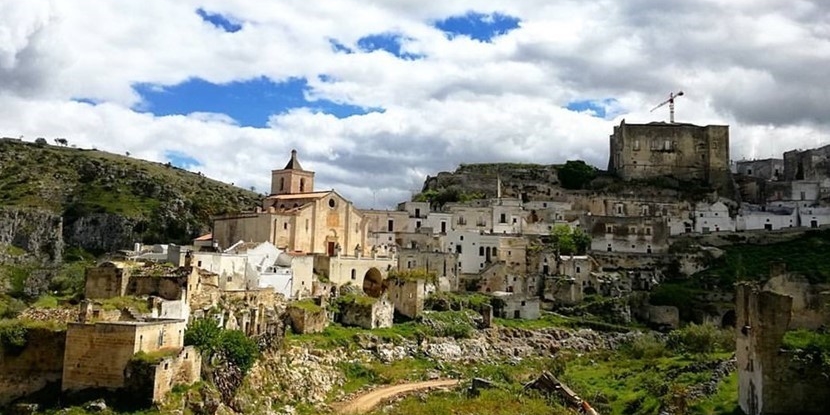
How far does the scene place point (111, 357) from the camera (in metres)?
24.4

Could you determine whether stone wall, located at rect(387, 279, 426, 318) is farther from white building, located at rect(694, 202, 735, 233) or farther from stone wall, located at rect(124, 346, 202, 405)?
white building, located at rect(694, 202, 735, 233)

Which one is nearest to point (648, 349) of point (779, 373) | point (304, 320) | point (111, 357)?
point (304, 320)

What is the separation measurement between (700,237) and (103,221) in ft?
176

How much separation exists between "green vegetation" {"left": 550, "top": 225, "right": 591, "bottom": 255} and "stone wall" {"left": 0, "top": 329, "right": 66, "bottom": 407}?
4168 centimetres

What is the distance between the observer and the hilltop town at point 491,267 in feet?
81.0

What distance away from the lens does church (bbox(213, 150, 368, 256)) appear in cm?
5109

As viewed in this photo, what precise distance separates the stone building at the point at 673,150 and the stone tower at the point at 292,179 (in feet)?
114

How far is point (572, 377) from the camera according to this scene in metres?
37.9

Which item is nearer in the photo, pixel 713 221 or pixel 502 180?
pixel 713 221

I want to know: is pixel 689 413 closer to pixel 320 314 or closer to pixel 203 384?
pixel 203 384

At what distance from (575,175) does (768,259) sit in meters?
22.1

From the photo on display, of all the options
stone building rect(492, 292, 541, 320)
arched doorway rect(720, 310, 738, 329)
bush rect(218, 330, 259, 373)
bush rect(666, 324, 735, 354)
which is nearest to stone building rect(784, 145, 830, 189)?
arched doorway rect(720, 310, 738, 329)

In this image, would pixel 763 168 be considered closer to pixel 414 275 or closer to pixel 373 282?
pixel 414 275

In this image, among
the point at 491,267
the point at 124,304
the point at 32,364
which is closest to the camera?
the point at 32,364
